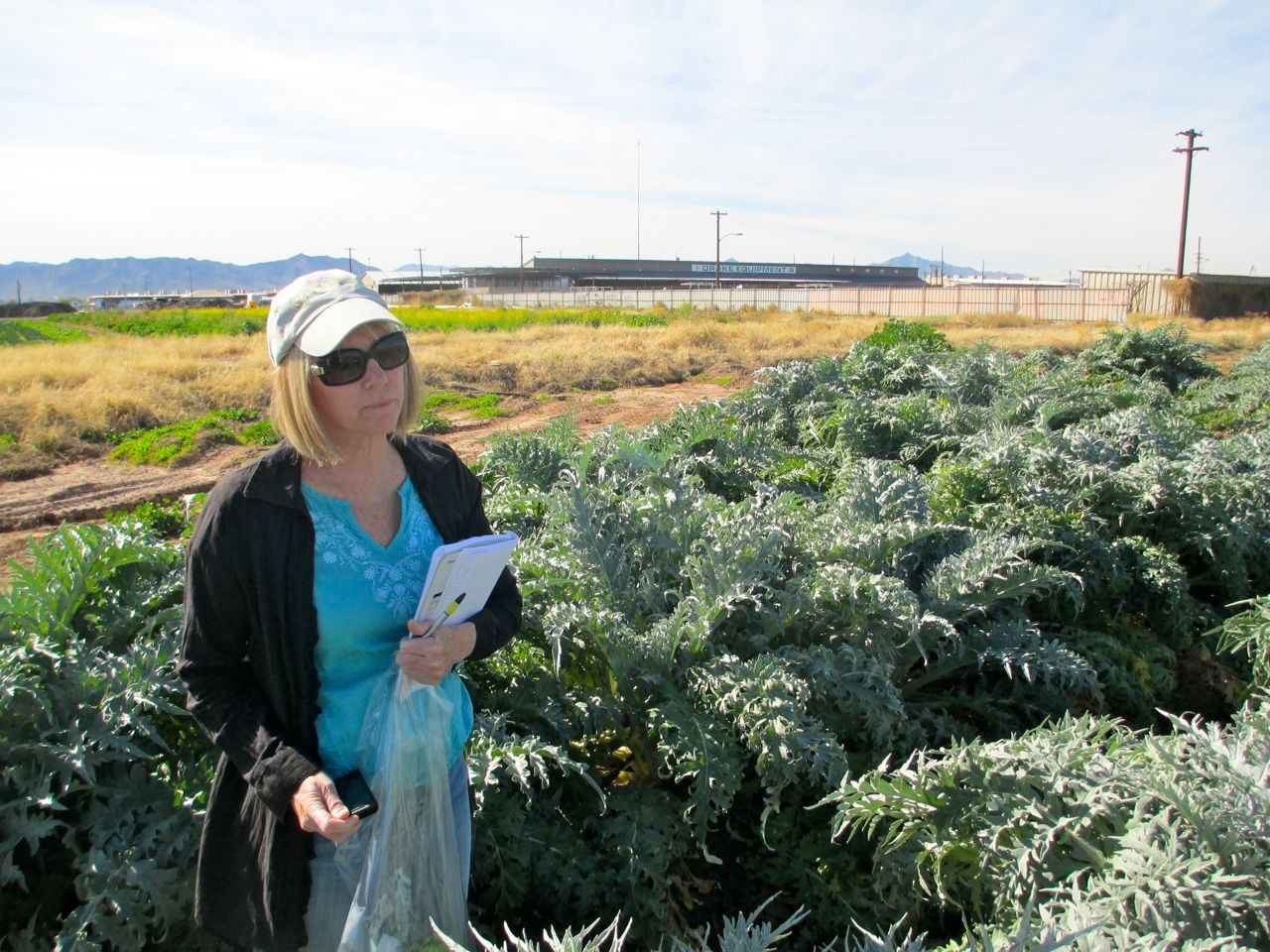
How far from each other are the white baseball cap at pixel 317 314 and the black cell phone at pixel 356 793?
869 mm

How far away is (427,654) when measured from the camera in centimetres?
174

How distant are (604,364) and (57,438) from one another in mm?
9548

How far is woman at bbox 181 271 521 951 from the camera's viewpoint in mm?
1735

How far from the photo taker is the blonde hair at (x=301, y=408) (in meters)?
1.78

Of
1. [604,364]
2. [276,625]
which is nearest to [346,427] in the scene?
[276,625]

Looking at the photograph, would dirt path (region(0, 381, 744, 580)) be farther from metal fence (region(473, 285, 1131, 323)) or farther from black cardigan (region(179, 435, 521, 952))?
metal fence (region(473, 285, 1131, 323))

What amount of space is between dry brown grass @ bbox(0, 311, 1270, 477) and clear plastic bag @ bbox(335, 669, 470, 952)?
11102mm

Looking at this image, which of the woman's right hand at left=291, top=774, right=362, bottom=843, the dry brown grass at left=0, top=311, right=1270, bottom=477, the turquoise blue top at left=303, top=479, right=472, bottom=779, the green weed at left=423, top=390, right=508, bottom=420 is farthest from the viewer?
the green weed at left=423, top=390, right=508, bottom=420

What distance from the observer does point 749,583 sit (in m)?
2.94

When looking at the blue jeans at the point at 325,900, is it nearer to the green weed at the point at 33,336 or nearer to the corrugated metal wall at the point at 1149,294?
the green weed at the point at 33,336

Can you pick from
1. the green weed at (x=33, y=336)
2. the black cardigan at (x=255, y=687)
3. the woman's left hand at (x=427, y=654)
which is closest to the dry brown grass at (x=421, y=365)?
the green weed at (x=33, y=336)

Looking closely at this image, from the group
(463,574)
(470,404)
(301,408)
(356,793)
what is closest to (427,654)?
(463,574)

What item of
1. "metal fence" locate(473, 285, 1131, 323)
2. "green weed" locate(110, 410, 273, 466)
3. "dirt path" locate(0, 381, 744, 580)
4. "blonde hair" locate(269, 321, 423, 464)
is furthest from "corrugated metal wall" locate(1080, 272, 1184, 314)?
"blonde hair" locate(269, 321, 423, 464)

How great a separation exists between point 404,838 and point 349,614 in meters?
0.47
